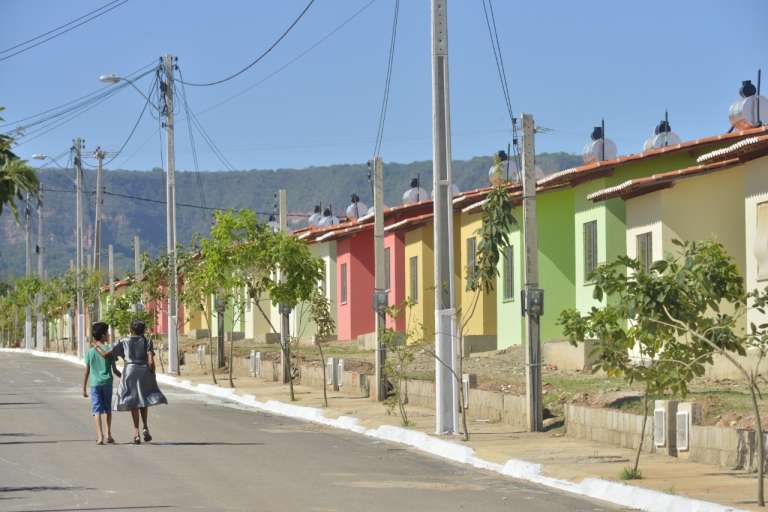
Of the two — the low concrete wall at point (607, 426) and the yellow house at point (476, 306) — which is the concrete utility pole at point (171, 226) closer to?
the yellow house at point (476, 306)

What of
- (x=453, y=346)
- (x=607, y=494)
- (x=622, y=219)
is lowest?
(x=607, y=494)

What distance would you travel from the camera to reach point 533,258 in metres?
21.8

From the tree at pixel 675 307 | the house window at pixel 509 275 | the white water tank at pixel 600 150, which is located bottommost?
the tree at pixel 675 307

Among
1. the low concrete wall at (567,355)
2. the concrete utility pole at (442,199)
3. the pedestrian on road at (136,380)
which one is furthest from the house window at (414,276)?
the pedestrian on road at (136,380)

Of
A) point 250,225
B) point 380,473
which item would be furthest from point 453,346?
point 250,225

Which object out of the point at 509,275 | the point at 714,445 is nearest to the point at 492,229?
the point at 714,445

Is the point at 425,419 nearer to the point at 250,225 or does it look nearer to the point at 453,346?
the point at 453,346

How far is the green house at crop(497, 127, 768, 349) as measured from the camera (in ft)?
104

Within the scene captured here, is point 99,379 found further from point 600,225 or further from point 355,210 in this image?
point 355,210

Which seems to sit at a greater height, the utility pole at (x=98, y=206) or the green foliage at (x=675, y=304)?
the utility pole at (x=98, y=206)

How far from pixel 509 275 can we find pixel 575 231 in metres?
2.84

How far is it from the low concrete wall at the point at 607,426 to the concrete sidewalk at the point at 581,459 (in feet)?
0.50

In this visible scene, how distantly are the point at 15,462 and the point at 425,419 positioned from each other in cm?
848

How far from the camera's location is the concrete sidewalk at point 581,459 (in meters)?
14.4
